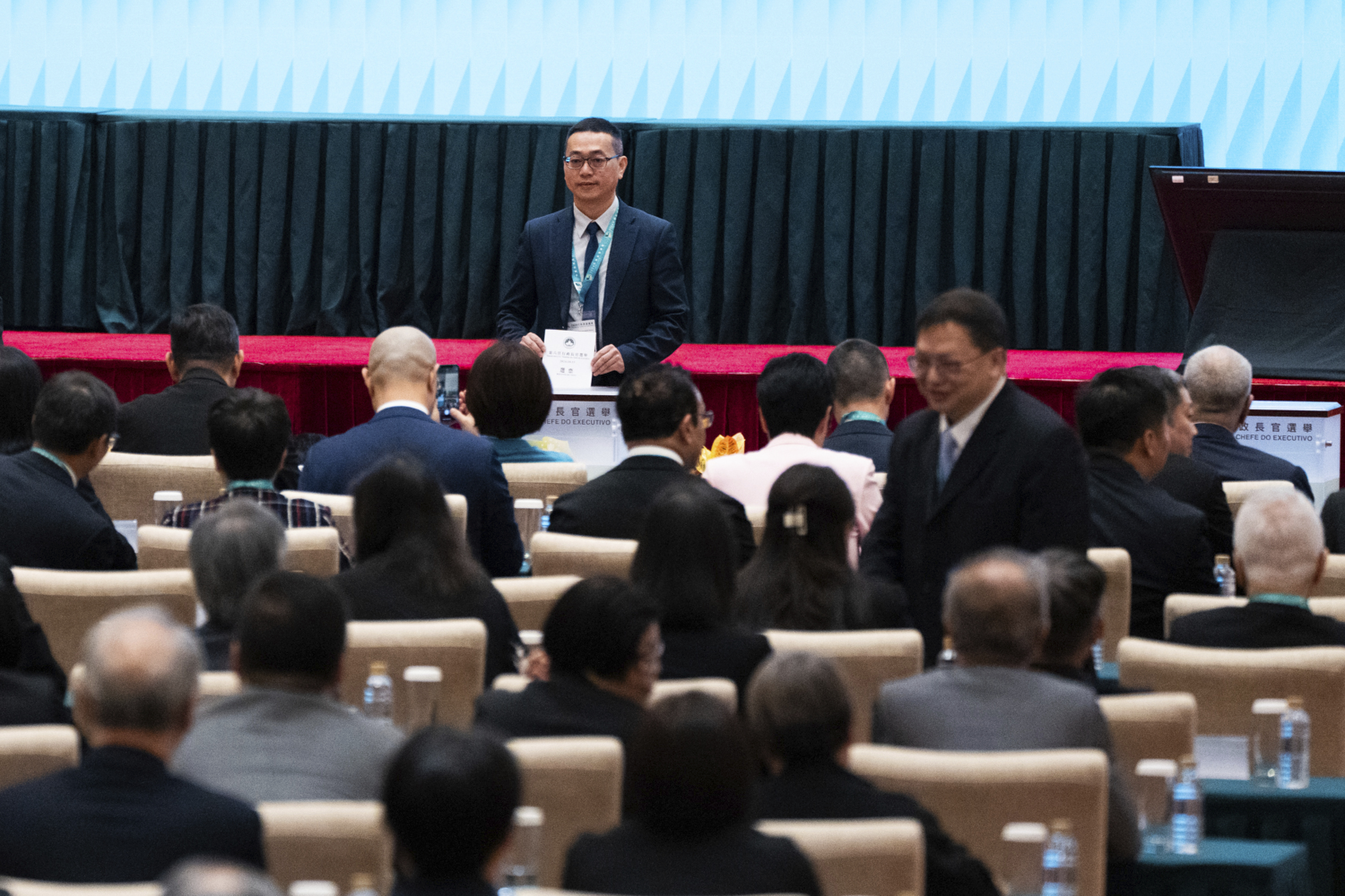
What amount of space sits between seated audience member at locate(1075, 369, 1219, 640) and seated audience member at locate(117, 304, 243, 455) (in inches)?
107

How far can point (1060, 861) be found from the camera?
2502 mm

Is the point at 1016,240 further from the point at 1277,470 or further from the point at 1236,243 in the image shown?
the point at 1277,470

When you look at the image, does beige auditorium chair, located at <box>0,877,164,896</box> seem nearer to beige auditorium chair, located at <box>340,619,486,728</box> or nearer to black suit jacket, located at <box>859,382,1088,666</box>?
beige auditorium chair, located at <box>340,619,486,728</box>

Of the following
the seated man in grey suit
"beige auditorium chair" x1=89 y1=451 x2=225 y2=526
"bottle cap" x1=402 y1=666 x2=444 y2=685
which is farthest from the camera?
"beige auditorium chair" x1=89 y1=451 x2=225 y2=526

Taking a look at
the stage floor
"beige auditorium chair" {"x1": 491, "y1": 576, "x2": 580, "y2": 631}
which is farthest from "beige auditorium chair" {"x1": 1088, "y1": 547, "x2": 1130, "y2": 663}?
the stage floor

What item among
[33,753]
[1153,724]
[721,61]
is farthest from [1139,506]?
[721,61]

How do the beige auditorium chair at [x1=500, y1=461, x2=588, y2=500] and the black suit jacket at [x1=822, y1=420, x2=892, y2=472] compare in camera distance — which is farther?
the black suit jacket at [x1=822, y1=420, x2=892, y2=472]

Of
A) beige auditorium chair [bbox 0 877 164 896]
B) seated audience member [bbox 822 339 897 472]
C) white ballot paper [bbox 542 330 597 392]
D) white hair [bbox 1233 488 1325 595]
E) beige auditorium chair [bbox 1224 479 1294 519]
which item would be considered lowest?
beige auditorium chair [bbox 0 877 164 896]

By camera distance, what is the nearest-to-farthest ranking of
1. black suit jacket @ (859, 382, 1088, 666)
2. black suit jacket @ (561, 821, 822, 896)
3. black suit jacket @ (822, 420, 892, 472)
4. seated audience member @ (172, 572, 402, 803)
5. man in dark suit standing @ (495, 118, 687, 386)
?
black suit jacket @ (561, 821, 822, 896)
seated audience member @ (172, 572, 402, 803)
black suit jacket @ (859, 382, 1088, 666)
black suit jacket @ (822, 420, 892, 472)
man in dark suit standing @ (495, 118, 687, 386)

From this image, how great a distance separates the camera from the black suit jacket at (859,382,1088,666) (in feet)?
12.1

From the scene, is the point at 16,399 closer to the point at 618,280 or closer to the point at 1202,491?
the point at 618,280

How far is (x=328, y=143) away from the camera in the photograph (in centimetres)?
1066

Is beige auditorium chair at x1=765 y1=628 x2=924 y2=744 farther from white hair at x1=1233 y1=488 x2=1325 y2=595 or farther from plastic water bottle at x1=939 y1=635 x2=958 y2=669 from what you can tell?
white hair at x1=1233 y1=488 x2=1325 y2=595

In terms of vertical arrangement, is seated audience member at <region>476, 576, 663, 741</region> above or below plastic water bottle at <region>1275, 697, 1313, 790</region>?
above
